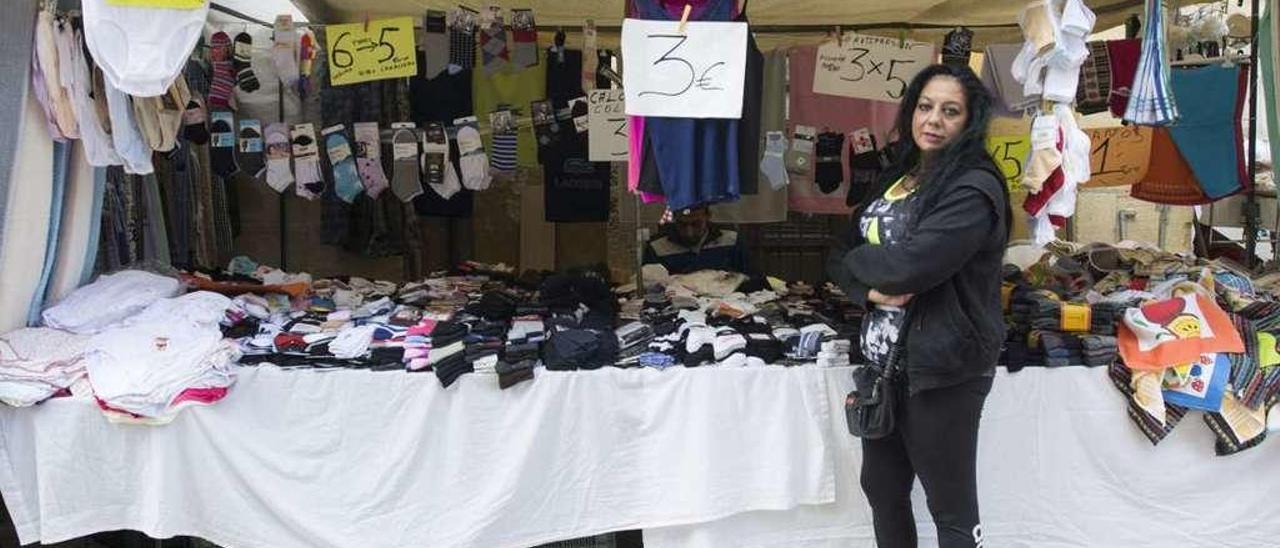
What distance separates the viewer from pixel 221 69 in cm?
397

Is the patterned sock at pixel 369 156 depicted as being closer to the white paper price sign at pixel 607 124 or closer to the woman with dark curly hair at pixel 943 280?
the white paper price sign at pixel 607 124

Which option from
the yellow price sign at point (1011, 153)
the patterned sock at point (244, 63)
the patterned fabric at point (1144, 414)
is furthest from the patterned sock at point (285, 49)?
the patterned fabric at point (1144, 414)

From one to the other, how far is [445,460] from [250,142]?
87.1 inches

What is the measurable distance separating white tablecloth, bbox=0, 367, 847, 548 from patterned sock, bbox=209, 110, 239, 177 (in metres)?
1.66

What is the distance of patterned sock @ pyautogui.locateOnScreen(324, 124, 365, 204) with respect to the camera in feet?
14.3

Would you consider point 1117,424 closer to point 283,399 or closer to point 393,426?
point 393,426

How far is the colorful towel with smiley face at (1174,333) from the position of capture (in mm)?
2926

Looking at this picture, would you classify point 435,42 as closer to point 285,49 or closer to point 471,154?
point 471,154

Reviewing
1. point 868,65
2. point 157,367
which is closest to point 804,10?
point 868,65

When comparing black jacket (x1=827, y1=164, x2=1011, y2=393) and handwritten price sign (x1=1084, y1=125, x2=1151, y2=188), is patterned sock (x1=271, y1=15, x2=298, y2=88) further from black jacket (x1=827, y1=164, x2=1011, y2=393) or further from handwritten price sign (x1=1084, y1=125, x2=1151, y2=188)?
handwritten price sign (x1=1084, y1=125, x2=1151, y2=188)

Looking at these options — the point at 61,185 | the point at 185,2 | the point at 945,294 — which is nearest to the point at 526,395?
the point at 945,294

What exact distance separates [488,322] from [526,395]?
486 millimetres

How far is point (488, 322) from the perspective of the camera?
328cm

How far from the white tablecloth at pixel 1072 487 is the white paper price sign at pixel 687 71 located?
3.54 feet
